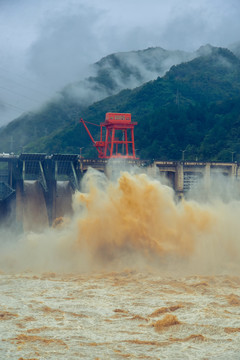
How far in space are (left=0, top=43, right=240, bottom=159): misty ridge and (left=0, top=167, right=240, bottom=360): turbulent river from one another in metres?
59.8

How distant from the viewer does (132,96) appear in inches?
5778

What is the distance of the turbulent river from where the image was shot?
2575 cm

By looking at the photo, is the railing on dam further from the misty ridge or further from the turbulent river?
the misty ridge

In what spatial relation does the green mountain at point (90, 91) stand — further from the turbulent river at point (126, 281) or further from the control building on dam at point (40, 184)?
the turbulent river at point (126, 281)

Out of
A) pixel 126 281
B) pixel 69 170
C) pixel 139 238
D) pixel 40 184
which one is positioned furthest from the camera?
pixel 69 170

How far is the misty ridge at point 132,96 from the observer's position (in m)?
127

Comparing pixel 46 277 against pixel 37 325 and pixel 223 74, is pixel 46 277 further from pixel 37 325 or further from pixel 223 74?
pixel 223 74

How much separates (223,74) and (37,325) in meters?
143

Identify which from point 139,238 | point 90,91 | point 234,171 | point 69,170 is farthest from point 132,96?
point 139,238

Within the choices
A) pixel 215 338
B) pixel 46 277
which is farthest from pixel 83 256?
pixel 215 338

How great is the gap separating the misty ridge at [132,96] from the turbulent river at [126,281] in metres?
59.8

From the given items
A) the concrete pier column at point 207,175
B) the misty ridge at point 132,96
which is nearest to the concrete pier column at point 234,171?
the concrete pier column at point 207,175

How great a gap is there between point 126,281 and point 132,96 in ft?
371

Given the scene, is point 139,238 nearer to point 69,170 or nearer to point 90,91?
point 69,170
